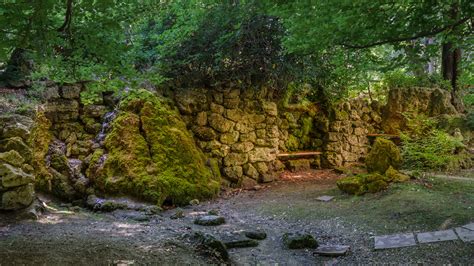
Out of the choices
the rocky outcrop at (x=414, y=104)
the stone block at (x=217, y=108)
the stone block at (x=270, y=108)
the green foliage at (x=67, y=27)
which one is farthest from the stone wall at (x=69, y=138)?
the rocky outcrop at (x=414, y=104)

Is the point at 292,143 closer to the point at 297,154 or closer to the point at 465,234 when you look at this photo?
the point at 297,154

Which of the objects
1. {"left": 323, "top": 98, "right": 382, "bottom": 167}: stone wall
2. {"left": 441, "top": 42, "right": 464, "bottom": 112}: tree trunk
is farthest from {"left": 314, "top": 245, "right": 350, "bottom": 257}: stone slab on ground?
{"left": 441, "top": 42, "right": 464, "bottom": 112}: tree trunk

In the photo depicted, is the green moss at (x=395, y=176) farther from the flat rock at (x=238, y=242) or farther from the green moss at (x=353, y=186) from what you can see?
the flat rock at (x=238, y=242)

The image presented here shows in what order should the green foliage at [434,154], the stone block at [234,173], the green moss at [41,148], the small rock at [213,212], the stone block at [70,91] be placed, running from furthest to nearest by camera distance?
the stone block at [234,173] → the green foliage at [434,154] → the stone block at [70,91] → the small rock at [213,212] → the green moss at [41,148]

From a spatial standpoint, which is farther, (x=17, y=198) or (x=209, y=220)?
(x=209, y=220)

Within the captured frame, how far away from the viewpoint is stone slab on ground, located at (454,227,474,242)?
12.2 feet

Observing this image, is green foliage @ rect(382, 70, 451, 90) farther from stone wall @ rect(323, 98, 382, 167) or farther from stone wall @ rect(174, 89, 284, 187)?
stone wall @ rect(174, 89, 284, 187)

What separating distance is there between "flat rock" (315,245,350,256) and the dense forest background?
6.50ft

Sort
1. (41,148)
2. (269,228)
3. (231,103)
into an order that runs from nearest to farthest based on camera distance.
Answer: (269,228) < (41,148) < (231,103)

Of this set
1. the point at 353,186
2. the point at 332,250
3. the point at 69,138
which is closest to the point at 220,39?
the point at 69,138

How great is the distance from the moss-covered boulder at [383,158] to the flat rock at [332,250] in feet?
10.5

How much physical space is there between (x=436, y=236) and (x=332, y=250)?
1.14 m

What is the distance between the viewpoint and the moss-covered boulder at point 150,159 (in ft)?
19.6

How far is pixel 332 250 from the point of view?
3975 millimetres
